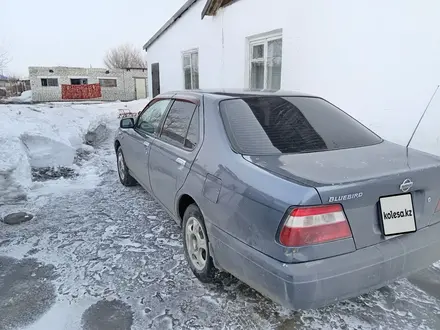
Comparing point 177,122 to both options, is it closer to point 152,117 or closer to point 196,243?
point 152,117

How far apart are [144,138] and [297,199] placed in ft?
8.84

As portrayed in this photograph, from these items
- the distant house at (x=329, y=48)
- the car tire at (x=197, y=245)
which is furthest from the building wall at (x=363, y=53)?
the car tire at (x=197, y=245)

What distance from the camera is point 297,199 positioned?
1857 mm

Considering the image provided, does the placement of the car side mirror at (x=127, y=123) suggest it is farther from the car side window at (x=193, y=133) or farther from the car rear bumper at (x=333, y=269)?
the car rear bumper at (x=333, y=269)

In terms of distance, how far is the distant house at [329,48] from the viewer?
428 centimetres

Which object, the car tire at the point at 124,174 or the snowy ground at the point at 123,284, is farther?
the car tire at the point at 124,174

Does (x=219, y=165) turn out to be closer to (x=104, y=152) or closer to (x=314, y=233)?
(x=314, y=233)

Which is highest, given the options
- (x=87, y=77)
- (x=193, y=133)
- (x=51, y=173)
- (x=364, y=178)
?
(x=87, y=77)

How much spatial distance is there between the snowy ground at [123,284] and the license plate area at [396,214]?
2.53 ft

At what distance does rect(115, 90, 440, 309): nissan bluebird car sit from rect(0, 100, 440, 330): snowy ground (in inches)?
14.2

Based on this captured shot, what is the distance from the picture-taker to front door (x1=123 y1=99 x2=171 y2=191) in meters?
3.96

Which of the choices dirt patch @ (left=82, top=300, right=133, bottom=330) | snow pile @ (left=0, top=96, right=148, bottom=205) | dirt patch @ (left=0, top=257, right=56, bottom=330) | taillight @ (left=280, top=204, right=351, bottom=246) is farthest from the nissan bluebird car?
snow pile @ (left=0, top=96, right=148, bottom=205)

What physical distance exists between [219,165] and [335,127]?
114 cm

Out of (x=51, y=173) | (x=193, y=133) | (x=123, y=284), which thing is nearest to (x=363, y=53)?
(x=193, y=133)
